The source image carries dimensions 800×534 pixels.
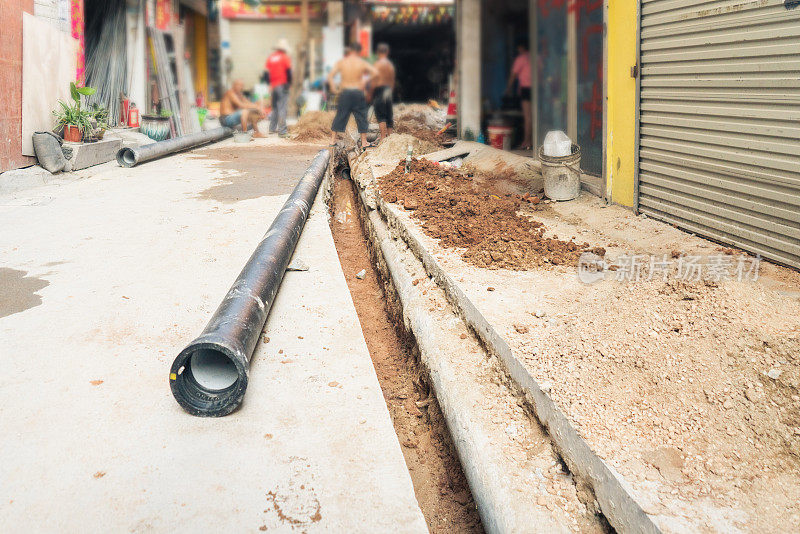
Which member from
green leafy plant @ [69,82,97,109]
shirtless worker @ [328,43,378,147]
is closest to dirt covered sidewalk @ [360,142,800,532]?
green leafy plant @ [69,82,97,109]

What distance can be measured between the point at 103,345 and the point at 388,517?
6.76ft

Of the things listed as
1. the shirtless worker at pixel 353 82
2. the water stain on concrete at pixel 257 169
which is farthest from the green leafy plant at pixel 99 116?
the shirtless worker at pixel 353 82

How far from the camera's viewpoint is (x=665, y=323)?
10.2 feet

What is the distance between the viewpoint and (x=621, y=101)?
618 centimetres

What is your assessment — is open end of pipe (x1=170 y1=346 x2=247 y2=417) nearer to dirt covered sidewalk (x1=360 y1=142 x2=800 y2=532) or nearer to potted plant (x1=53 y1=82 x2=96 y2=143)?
dirt covered sidewalk (x1=360 y1=142 x2=800 y2=532)

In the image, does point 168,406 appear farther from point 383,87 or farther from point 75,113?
point 383,87

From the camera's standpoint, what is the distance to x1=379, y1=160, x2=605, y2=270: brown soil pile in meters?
4.63

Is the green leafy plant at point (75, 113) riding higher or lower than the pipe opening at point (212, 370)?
higher

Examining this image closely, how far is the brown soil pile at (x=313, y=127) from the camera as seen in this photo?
14238 mm

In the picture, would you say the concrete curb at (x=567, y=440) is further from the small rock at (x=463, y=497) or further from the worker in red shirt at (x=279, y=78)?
the worker in red shirt at (x=279, y=78)

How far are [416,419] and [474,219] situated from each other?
2427 mm

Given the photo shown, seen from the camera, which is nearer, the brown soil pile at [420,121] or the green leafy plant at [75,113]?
the green leafy plant at [75,113]

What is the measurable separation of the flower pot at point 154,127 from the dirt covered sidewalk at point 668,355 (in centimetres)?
920

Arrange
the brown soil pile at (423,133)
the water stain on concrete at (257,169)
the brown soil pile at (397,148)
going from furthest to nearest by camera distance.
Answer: the brown soil pile at (423,133) < the brown soil pile at (397,148) < the water stain on concrete at (257,169)
